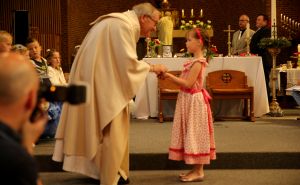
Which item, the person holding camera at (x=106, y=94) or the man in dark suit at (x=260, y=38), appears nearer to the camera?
the person holding camera at (x=106, y=94)

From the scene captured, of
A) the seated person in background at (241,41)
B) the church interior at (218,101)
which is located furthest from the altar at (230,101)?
the seated person in background at (241,41)

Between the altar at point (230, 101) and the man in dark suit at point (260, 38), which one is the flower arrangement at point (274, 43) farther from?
Answer: the man in dark suit at point (260, 38)

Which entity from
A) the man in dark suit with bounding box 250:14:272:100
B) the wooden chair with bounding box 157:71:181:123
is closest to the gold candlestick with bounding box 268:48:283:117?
the man in dark suit with bounding box 250:14:272:100

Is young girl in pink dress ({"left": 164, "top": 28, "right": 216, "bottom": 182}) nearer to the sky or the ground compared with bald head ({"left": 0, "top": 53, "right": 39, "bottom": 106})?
nearer to the ground

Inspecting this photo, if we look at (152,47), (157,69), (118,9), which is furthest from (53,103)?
(118,9)

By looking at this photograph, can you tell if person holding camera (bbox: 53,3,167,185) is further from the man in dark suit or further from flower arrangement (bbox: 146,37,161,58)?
the man in dark suit

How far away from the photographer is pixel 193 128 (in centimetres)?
520

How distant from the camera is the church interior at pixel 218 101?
5.83 meters

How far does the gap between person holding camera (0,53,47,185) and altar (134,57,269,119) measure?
6.79m

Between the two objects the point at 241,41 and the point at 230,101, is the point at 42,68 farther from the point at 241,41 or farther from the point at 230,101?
the point at 241,41

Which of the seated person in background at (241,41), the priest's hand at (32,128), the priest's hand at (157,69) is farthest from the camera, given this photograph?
the seated person in background at (241,41)

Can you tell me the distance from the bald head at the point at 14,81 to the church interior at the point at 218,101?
3607 millimetres

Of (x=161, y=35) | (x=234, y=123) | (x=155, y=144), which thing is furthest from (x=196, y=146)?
(x=161, y=35)

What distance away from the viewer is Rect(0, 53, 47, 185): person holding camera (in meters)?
1.67
